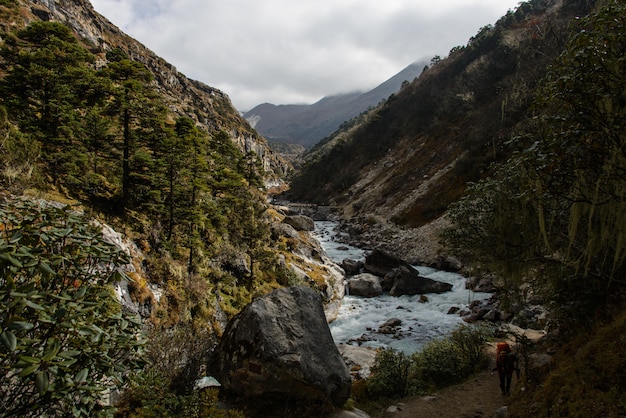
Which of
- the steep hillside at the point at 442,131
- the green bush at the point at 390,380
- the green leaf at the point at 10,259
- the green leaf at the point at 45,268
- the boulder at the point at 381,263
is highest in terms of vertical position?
the steep hillside at the point at 442,131

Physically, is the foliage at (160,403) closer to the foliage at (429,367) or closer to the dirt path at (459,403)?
the dirt path at (459,403)

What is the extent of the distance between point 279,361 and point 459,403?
23.0 feet

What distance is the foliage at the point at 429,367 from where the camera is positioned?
525 inches

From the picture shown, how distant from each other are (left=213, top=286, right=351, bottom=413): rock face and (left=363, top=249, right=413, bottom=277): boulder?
75.6 feet

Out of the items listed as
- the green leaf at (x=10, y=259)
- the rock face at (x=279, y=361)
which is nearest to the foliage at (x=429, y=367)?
the rock face at (x=279, y=361)

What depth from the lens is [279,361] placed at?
10.4 metres

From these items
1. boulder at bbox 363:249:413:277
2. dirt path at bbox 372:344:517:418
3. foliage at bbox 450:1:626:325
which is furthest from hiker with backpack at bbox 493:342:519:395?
boulder at bbox 363:249:413:277

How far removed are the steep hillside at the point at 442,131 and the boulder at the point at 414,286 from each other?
2010 centimetres

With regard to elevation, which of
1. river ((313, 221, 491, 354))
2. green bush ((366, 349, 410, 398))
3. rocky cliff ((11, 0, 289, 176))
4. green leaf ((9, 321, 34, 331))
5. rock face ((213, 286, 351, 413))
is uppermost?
rocky cliff ((11, 0, 289, 176))

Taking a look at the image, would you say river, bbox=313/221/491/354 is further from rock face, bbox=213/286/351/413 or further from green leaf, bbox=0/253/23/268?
green leaf, bbox=0/253/23/268

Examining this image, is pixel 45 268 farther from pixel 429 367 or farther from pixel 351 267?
pixel 351 267

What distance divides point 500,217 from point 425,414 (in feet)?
24.3

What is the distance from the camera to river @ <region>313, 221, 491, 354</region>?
21641 millimetres

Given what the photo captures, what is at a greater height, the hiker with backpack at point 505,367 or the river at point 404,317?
the hiker with backpack at point 505,367
